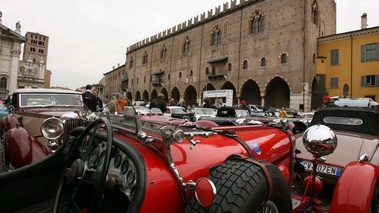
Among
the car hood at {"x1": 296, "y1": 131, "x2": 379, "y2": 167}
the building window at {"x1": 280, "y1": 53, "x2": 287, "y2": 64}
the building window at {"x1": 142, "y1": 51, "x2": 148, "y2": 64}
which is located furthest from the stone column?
the car hood at {"x1": 296, "y1": 131, "x2": 379, "y2": 167}

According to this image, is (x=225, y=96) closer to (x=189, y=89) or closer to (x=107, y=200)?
(x=189, y=89)

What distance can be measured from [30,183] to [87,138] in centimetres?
65

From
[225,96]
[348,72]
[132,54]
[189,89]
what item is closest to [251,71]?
[225,96]

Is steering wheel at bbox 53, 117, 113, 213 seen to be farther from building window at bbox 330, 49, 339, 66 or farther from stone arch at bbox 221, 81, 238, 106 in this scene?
stone arch at bbox 221, 81, 238, 106

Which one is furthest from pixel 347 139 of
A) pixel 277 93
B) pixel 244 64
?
pixel 244 64

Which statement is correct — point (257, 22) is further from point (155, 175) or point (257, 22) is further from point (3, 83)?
point (3, 83)

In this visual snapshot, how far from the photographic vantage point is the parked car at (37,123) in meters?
3.46

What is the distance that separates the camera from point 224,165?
1.58m

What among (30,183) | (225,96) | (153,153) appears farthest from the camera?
(225,96)

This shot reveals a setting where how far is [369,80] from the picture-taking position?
2491 centimetres

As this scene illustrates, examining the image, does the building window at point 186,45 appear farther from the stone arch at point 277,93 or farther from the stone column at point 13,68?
the stone column at point 13,68

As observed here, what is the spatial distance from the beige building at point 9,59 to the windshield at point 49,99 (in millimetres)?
48296

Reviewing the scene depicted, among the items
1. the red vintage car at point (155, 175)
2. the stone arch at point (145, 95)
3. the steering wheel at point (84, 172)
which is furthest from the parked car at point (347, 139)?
the stone arch at point (145, 95)

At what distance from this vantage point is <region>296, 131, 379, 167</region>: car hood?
370 centimetres
